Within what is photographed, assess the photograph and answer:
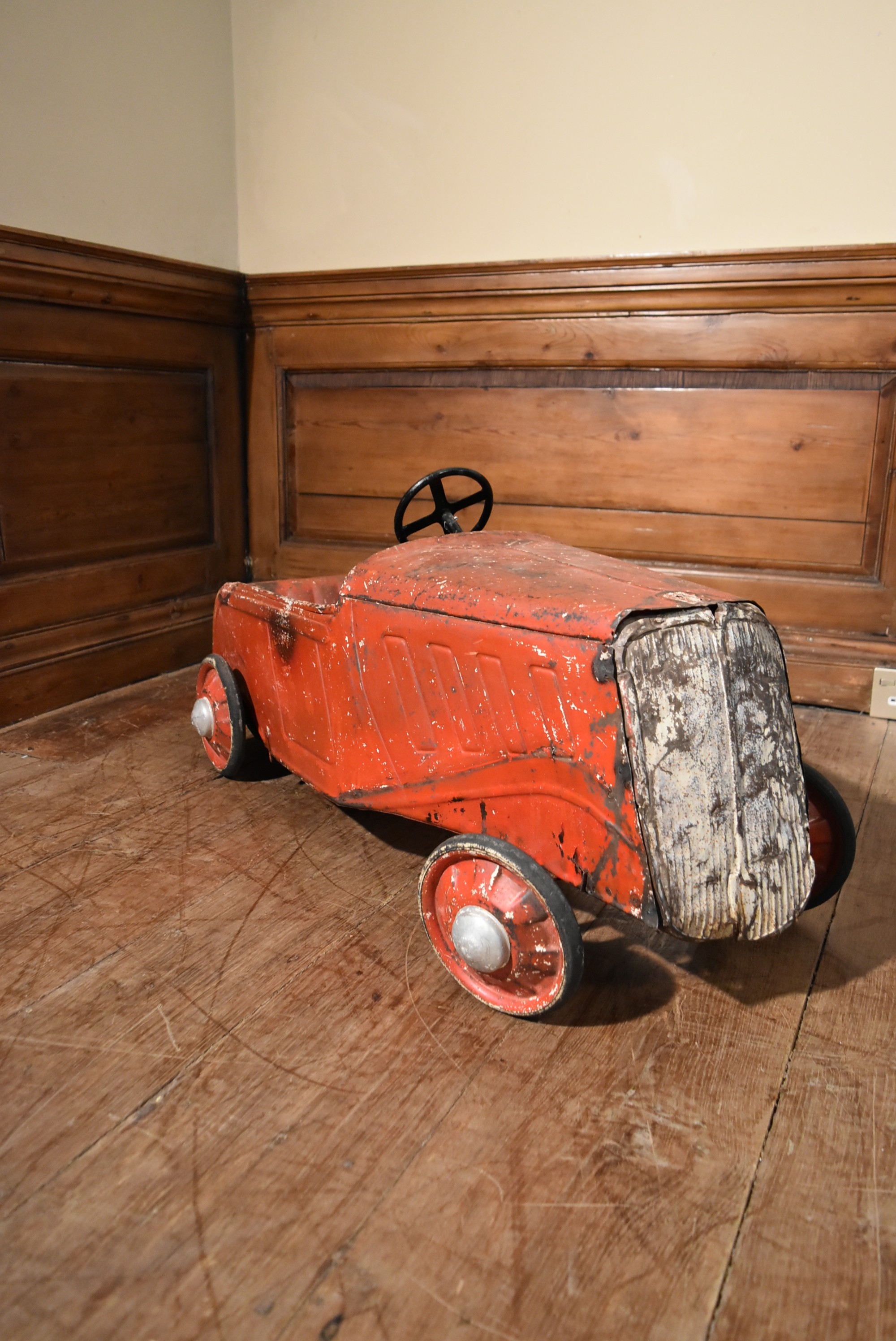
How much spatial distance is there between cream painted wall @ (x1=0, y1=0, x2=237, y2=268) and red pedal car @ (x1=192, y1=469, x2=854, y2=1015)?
5.77 ft

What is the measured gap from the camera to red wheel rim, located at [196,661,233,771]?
2248 millimetres

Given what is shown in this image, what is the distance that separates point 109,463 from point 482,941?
2191 millimetres

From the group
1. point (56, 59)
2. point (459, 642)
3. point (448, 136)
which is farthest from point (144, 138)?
point (459, 642)

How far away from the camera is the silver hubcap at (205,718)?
224cm

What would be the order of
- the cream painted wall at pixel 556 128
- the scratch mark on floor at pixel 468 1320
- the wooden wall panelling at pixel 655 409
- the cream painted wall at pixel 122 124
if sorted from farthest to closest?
1. the wooden wall panelling at pixel 655 409
2. the cream painted wall at pixel 556 128
3. the cream painted wall at pixel 122 124
4. the scratch mark on floor at pixel 468 1320

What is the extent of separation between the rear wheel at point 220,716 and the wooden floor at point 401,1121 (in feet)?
1.16

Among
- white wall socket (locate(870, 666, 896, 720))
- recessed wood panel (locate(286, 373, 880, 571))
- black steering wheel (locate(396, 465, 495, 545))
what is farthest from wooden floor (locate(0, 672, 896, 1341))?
recessed wood panel (locate(286, 373, 880, 571))

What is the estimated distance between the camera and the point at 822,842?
1.64 meters

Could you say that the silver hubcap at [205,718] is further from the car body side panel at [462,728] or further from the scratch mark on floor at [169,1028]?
the scratch mark on floor at [169,1028]

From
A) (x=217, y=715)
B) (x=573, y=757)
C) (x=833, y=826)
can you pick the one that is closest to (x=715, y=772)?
(x=573, y=757)

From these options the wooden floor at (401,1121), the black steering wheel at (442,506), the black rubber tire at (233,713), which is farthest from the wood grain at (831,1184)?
the black rubber tire at (233,713)

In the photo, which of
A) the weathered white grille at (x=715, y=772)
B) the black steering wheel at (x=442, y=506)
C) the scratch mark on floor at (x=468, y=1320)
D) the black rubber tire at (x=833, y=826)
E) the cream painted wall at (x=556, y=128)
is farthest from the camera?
the cream painted wall at (x=556, y=128)

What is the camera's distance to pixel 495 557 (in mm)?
1701

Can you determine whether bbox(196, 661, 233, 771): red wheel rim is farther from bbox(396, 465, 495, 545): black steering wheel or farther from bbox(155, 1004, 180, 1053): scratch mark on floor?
bbox(155, 1004, 180, 1053): scratch mark on floor
